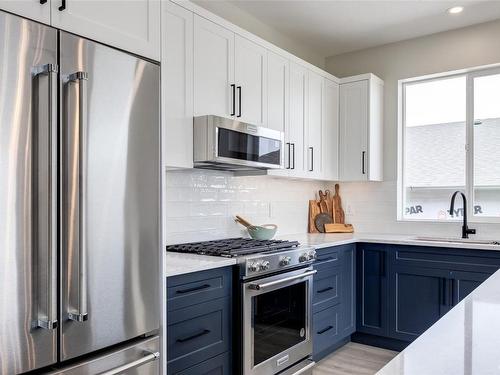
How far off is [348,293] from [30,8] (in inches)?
122

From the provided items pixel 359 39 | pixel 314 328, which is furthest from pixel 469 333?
pixel 359 39

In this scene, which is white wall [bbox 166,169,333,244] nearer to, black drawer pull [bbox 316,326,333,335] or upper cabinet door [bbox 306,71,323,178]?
upper cabinet door [bbox 306,71,323,178]

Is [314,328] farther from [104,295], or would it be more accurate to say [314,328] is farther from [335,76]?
[335,76]

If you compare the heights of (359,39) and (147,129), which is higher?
(359,39)

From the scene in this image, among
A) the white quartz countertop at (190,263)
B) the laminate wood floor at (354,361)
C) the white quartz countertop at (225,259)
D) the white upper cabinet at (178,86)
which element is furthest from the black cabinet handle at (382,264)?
the white upper cabinet at (178,86)

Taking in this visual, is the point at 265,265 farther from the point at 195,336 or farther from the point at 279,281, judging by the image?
the point at 195,336

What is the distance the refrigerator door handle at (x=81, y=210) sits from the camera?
1.50m

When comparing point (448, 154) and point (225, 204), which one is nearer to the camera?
point (225, 204)

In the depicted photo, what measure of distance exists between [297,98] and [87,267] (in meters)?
2.50

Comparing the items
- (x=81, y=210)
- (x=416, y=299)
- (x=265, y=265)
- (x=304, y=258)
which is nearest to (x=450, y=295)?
(x=416, y=299)

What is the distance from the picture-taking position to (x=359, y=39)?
4117 mm

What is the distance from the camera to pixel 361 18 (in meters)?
3.63

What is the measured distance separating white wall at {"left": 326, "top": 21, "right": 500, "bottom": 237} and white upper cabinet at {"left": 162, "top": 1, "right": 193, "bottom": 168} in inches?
91.7

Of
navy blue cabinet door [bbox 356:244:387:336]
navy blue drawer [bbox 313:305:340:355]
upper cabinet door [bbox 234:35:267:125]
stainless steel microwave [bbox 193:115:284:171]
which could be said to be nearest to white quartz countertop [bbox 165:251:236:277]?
stainless steel microwave [bbox 193:115:284:171]
